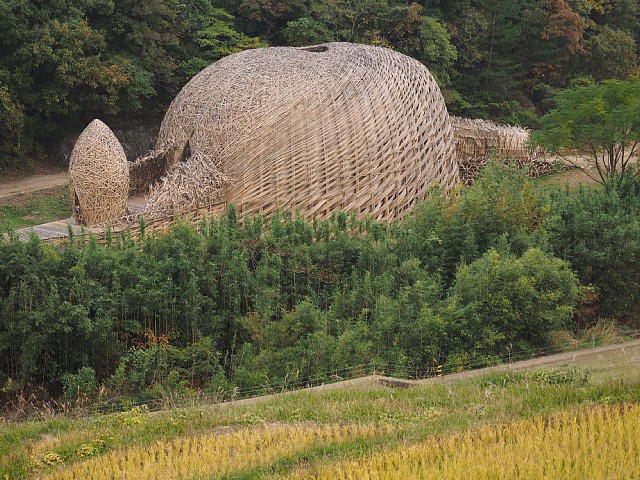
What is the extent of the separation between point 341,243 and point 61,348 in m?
4.78

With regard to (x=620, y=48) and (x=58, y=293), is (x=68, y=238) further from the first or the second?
(x=620, y=48)

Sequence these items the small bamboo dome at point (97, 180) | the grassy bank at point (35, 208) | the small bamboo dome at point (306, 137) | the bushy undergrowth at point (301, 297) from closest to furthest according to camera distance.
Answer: the bushy undergrowth at point (301, 297) < the small bamboo dome at point (97, 180) < the small bamboo dome at point (306, 137) < the grassy bank at point (35, 208)

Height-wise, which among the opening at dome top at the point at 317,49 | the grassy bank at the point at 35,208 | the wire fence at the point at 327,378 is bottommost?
the wire fence at the point at 327,378

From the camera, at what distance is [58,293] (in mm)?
10766

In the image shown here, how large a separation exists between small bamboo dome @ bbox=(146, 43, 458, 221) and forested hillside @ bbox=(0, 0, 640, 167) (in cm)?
768

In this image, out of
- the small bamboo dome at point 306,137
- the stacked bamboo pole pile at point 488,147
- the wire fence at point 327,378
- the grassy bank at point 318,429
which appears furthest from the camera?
the stacked bamboo pole pile at point 488,147

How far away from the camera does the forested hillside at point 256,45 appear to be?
24.1 m

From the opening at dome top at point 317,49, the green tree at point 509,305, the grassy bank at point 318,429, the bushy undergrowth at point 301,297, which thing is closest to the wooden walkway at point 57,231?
the bushy undergrowth at point 301,297

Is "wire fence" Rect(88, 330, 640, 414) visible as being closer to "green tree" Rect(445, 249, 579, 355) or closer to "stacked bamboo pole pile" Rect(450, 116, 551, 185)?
"green tree" Rect(445, 249, 579, 355)

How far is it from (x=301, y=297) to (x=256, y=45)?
17.6 meters

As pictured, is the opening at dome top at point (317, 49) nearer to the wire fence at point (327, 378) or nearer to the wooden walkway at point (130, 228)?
the wooden walkway at point (130, 228)

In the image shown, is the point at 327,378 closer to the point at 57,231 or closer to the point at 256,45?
the point at 57,231

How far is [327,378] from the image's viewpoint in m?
9.48

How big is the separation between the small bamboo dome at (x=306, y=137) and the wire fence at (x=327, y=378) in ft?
19.9
